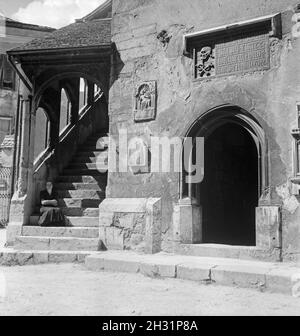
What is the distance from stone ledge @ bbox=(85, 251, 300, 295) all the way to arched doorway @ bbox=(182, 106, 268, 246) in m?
1.33

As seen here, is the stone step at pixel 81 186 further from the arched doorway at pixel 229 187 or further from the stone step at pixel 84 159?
the arched doorway at pixel 229 187

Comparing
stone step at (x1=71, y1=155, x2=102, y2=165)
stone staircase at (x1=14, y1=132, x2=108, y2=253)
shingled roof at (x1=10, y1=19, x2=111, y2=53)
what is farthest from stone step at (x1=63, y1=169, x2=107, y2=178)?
shingled roof at (x1=10, y1=19, x2=111, y2=53)

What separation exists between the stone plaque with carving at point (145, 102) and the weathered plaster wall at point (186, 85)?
107 millimetres

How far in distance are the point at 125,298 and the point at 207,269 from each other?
1.36 meters

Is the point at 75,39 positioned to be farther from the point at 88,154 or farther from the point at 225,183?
the point at 225,183

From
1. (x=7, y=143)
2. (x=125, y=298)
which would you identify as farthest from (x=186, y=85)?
(x=7, y=143)

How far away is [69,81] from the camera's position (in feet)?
36.8

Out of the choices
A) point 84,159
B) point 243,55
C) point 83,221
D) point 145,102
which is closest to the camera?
point 243,55

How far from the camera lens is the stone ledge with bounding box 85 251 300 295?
17.2 feet

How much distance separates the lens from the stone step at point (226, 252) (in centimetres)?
627

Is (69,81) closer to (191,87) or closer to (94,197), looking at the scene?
(94,197)

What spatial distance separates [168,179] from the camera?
7.42m

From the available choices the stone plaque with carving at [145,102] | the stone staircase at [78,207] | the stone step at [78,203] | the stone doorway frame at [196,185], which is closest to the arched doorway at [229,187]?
the stone doorway frame at [196,185]
